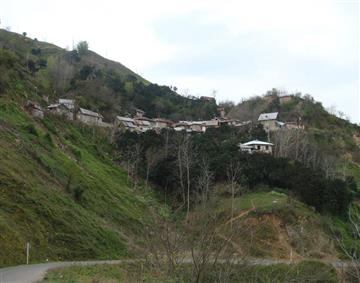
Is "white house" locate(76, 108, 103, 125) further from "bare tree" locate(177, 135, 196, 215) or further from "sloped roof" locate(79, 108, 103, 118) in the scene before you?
"bare tree" locate(177, 135, 196, 215)

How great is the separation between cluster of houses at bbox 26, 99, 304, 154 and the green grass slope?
667cm

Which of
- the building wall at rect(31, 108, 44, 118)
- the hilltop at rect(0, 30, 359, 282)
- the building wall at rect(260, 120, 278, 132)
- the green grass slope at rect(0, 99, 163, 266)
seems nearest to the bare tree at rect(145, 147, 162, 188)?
the hilltop at rect(0, 30, 359, 282)

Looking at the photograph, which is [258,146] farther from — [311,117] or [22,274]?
[22,274]

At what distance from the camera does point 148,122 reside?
84688 mm

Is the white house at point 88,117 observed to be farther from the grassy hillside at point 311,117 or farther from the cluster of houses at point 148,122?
the grassy hillside at point 311,117

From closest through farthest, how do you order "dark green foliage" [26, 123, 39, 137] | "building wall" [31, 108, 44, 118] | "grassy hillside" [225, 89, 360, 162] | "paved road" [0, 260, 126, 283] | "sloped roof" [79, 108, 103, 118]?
"paved road" [0, 260, 126, 283] → "dark green foliage" [26, 123, 39, 137] → "building wall" [31, 108, 44, 118] → "sloped roof" [79, 108, 103, 118] → "grassy hillside" [225, 89, 360, 162]

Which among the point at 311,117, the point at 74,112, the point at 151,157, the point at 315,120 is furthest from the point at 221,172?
the point at 311,117

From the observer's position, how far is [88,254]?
2427cm

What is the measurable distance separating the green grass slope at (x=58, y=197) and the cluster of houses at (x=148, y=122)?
Answer: 6.67m

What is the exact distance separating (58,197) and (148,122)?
57805 mm

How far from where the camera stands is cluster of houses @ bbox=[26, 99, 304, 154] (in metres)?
56.9

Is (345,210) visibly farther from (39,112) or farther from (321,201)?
(39,112)

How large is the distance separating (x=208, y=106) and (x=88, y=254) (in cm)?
7686

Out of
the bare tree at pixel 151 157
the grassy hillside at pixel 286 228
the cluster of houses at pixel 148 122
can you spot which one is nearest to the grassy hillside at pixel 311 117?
the cluster of houses at pixel 148 122
